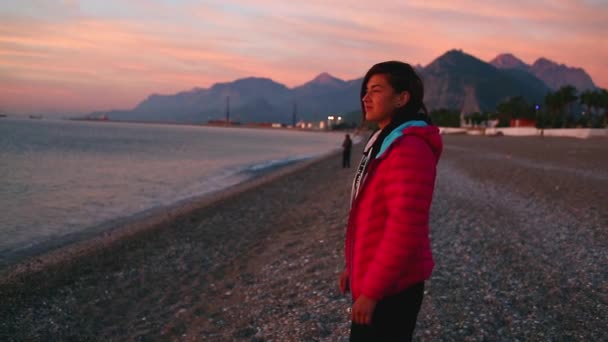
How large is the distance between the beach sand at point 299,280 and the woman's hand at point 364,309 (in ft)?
9.92

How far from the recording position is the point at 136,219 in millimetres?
16531

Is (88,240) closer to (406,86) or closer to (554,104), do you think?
A: (406,86)

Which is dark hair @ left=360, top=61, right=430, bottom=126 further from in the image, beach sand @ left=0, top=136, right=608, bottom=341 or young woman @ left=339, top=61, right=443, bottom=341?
beach sand @ left=0, top=136, right=608, bottom=341

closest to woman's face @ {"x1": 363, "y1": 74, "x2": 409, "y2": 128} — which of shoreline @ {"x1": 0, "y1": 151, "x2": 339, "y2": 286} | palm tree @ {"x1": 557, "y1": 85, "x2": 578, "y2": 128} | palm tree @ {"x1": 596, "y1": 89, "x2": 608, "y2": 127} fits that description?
shoreline @ {"x1": 0, "y1": 151, "x2": 339, "y2": 286}

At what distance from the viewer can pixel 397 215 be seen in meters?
2.21

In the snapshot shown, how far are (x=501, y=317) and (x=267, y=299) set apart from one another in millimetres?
3068

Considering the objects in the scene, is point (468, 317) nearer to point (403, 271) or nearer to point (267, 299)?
point (267, 299)

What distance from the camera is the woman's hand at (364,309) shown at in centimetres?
232

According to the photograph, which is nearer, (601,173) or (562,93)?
(601,173)

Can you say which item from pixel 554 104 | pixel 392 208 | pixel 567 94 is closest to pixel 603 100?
pixel 567 94

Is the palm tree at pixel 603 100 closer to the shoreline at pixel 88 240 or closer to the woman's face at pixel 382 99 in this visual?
the shoreline at pixel 88 240

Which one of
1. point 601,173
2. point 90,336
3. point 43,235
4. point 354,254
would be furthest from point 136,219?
point 601,173

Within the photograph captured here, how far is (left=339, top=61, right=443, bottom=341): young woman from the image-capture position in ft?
7.22

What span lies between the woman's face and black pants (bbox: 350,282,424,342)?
2.89ft
